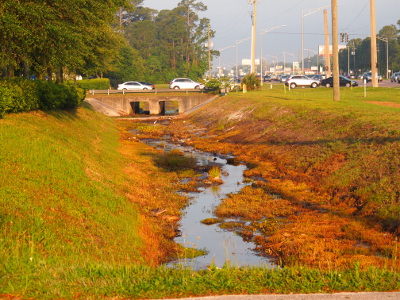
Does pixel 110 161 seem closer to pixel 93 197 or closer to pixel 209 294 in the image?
pixel 93 197

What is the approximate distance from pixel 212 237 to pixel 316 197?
560cm

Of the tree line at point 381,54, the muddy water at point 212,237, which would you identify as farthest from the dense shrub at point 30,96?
the tree line at point 381,54

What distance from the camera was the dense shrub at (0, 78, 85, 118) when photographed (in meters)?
20.0

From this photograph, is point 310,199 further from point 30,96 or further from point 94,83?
point 94,83

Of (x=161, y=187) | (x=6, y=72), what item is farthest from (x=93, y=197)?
(x=6, y=72)

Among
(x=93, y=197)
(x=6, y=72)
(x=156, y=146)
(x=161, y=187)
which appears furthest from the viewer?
(x=156, y=146)

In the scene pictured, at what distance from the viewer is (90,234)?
1213cm

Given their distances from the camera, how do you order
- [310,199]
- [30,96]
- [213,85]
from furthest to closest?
[213,85] → [30,96] → [310,199]

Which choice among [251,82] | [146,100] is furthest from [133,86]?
[251,82]

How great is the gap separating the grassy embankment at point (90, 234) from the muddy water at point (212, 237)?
561 millimetres

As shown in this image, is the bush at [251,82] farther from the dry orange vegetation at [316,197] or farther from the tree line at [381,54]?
the tree line at [381,54]

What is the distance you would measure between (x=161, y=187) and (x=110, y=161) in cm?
314

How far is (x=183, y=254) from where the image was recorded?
13.5 metres

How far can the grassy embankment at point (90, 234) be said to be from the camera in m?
7.78
